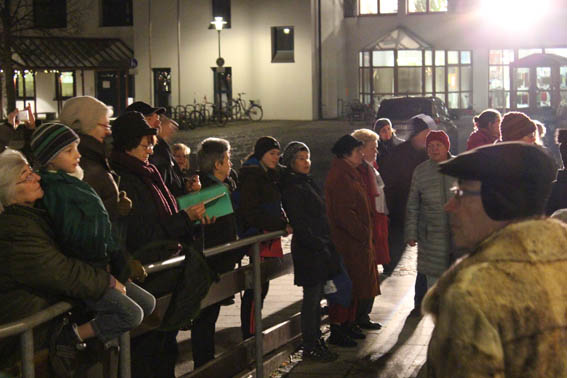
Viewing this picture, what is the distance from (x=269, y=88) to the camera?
159 ft

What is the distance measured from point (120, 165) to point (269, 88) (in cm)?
4246

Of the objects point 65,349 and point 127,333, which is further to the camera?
point 127,333

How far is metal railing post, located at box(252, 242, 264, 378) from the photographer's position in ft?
22.5

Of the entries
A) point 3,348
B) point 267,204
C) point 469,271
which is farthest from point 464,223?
point 267,204

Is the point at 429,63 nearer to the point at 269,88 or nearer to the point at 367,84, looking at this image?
the point at 367,84

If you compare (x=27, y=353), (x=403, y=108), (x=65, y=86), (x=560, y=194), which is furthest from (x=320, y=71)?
(x=27, y=353)

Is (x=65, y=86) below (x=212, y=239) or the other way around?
the other way around

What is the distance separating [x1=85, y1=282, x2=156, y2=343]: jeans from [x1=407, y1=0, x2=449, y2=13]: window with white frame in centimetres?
4508

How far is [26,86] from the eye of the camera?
54.5 meters

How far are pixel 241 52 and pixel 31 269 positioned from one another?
45.0m

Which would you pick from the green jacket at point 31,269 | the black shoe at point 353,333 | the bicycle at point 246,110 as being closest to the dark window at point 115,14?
the bicycle at point 246,110

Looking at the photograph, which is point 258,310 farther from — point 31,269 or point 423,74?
point 423,74

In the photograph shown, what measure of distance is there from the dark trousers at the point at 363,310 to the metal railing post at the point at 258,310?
185 centimetres

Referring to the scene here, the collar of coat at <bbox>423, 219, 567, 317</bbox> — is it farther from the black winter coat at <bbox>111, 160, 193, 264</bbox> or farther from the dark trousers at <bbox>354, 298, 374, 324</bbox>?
the dark trousers at <bbox>354, 298, 374, 324</bbox>
